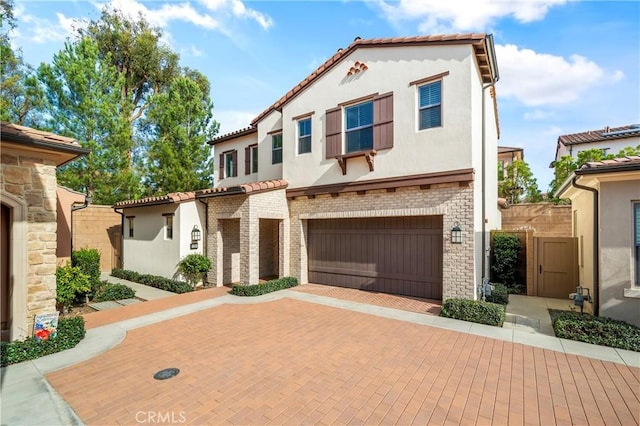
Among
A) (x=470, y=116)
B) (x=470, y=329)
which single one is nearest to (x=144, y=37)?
(x=470, y=116)

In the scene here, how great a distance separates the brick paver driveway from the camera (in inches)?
147

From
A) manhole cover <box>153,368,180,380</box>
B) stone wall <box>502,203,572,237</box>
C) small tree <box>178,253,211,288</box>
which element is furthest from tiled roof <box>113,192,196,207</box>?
stone wall <box>502,203,572,237</box>

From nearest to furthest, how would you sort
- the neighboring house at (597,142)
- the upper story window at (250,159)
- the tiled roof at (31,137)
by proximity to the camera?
the tiled roof at (31,137), the upper story window at (250,159), the neighboring house at (597,142)

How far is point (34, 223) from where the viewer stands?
19.1 ft

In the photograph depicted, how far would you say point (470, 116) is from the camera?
805cm

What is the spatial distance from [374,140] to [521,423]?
7.94 meters

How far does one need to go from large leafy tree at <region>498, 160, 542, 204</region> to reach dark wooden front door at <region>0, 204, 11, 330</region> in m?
22.3

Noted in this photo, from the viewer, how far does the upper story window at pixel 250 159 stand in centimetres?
1527

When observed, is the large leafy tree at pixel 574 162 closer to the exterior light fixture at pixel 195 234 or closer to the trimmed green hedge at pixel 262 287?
the trimmed green hedge at pixel 262 287

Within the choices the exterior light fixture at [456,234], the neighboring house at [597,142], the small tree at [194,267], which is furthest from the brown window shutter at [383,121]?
the neighboring house at [597,142]

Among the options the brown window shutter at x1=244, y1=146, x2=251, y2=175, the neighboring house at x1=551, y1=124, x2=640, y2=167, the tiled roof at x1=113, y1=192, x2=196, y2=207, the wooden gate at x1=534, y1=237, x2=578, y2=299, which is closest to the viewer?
the wooden gate at x1=534, y1=237, x2=578, y2=299

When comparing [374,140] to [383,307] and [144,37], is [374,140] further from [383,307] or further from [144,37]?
[144,37]

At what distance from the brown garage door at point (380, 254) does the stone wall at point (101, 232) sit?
12.4 meters

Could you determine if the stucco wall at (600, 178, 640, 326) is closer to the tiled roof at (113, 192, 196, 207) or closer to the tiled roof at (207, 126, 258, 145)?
the tiled roof at (113, 192, 196, 207)
